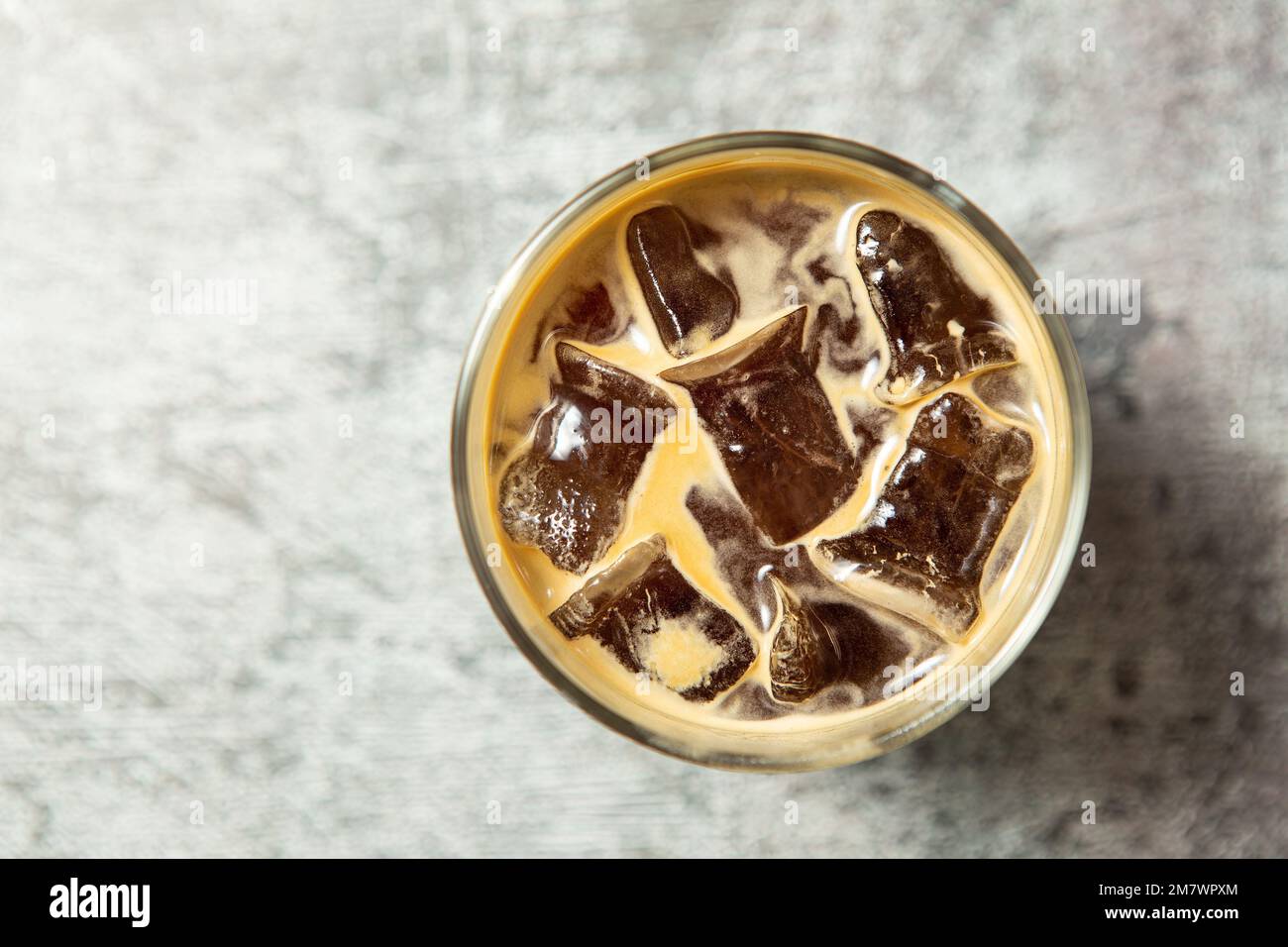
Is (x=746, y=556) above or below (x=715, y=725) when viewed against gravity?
above

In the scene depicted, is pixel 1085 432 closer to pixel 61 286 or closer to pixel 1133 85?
pixel 1133 85

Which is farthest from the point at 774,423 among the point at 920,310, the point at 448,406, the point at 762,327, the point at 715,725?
the point at 448,406

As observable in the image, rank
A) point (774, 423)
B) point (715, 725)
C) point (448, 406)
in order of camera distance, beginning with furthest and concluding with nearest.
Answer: point (448, 406), point (715, 725), point (774, 423)

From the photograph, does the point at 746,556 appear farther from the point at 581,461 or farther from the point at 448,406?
the point at 448,406

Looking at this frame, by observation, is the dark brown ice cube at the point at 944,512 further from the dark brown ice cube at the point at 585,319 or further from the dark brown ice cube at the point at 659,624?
the dark brown ice cube at the point at 585,319

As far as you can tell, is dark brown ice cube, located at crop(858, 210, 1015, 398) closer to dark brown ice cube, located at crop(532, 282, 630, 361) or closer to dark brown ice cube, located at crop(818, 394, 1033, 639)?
dark brown ice cube, located at crop(818, 394, 1033, 639)

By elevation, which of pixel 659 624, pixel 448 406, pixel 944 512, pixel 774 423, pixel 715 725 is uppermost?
pixel 448 406

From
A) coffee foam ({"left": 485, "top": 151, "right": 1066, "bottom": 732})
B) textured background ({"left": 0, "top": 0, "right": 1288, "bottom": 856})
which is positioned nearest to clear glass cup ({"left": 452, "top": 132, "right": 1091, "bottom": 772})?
coffee foam ({"left": 485, "top": 151, "right": 1066, "bottom": 732})
